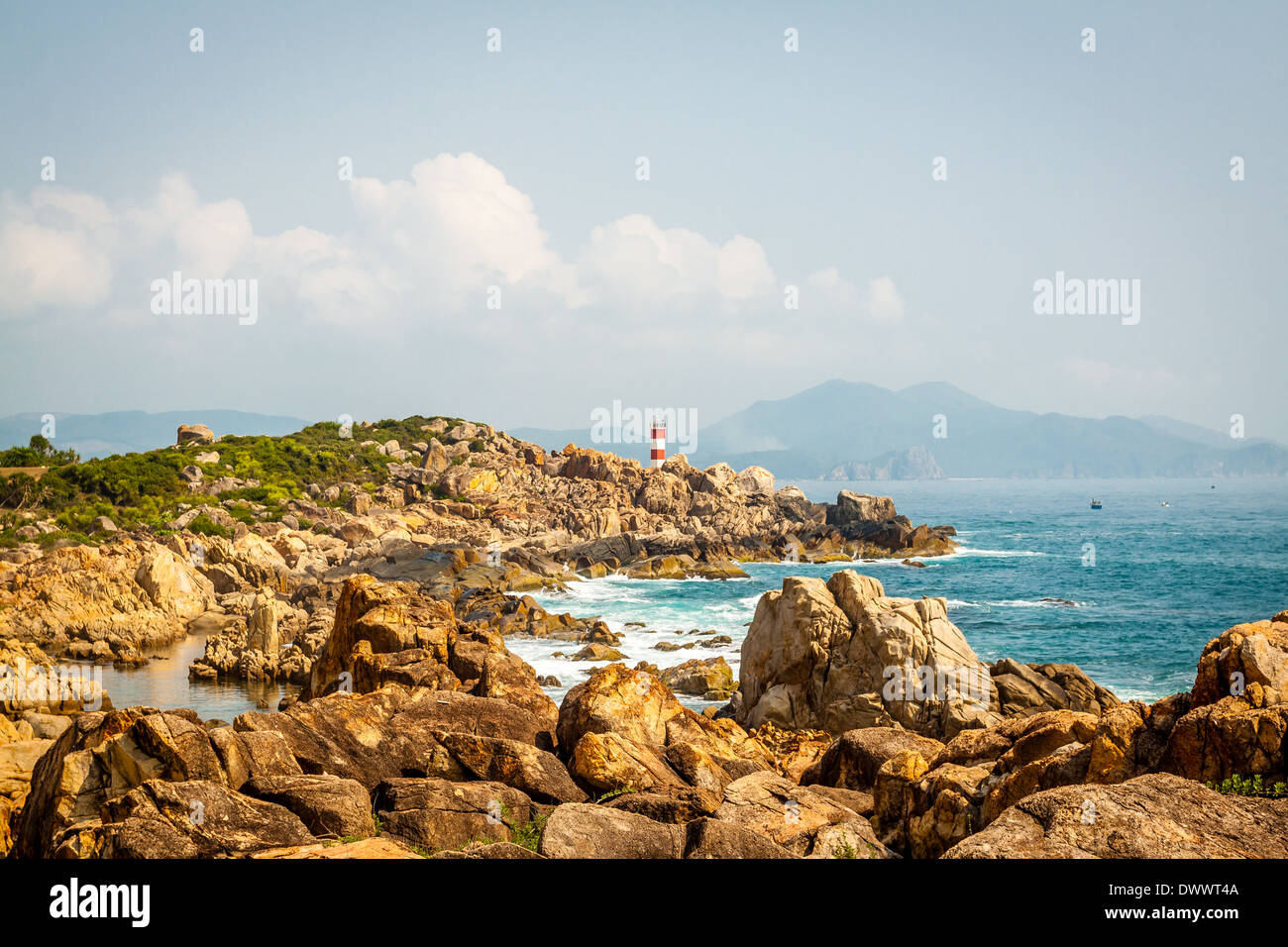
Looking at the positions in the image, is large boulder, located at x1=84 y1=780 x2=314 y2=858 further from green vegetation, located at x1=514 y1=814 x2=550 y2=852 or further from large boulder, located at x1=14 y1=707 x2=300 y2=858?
green vegetation, located at x1=514 y1=814 x2=550 y2=852

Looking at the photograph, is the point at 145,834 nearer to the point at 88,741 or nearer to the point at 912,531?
the point at 88,741

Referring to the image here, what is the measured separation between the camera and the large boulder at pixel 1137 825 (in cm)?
748

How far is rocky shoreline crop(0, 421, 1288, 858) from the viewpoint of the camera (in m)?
8.71

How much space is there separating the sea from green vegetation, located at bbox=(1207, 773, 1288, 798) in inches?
995

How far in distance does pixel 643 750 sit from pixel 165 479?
7272cm

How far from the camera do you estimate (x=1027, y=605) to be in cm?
5622

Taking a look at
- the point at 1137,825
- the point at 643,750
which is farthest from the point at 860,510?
the point at 1137,825

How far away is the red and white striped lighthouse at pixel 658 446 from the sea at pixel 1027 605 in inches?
1173

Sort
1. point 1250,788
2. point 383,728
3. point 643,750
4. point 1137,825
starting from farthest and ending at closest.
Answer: point 383,728, point 643,750, point 1250,788, point 1137,825

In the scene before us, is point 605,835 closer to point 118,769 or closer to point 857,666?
point 118,769

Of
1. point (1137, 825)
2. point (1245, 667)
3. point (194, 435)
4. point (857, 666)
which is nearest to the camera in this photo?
point (1137, 825)

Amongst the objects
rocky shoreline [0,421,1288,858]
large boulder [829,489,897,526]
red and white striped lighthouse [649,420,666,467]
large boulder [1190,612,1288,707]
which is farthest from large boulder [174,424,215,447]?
large boulder [1190,612,1288,707]
